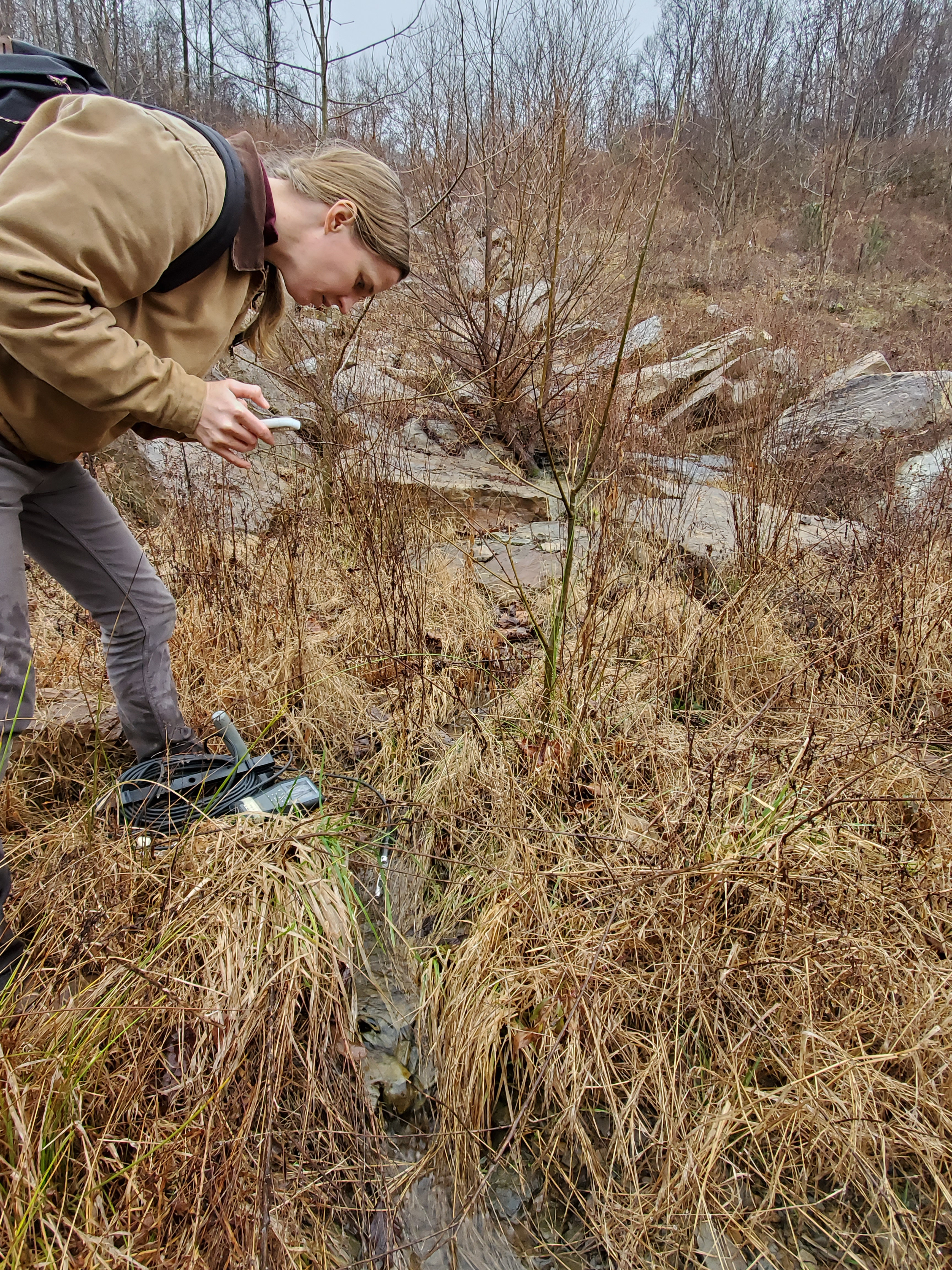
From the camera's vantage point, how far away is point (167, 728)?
206 centimetres

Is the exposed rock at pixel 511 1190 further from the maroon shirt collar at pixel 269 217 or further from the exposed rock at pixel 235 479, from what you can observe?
the exposed rock at pixel 235 479

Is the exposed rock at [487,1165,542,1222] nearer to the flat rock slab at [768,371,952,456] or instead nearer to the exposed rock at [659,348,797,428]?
the exposed rock at [659,348,797,428]

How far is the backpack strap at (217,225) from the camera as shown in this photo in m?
1.40

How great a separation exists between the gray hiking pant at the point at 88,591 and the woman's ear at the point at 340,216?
2.65 feet

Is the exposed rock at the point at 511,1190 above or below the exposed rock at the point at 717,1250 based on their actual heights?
below

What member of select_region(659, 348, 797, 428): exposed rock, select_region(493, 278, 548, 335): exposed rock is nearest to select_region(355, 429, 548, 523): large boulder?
select_region(493, 278, 548, 335): exposed rock

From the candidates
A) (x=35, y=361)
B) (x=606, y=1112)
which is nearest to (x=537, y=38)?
(x=35, y=361)

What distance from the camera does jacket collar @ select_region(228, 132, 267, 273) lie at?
1.47 metres

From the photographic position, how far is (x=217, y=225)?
140 cm

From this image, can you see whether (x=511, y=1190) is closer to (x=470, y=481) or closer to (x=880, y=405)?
(x=470, y=481)

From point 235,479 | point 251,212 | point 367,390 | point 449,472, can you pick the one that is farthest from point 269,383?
point 251,212

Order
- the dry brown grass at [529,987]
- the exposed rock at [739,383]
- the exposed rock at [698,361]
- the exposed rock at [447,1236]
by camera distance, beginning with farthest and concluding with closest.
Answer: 1. the exposed rock at [698,361]
2. the exposed rock at [739,383]
3. the exposed rock at [447,1236]
4. the dry brown grass at [529,987]

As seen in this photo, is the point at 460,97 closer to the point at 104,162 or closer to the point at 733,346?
the point at 733,346

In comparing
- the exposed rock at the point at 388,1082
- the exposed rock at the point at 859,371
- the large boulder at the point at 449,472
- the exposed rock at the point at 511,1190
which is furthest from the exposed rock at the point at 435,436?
the exposed rock at the point at 511,1190
